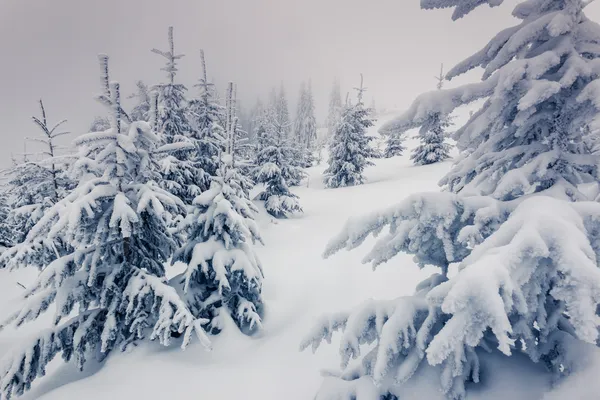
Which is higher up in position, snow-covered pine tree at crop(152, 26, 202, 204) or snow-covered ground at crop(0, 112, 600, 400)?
snow-covered pine tree at crop(152, 26, 202, 204)

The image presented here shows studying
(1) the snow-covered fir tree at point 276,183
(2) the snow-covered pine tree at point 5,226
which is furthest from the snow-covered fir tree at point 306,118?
(2) the snow-covered pine tree at point 5,226

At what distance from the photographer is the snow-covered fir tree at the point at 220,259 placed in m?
8.41

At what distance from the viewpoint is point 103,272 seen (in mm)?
6961

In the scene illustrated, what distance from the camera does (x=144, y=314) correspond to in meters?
6.98

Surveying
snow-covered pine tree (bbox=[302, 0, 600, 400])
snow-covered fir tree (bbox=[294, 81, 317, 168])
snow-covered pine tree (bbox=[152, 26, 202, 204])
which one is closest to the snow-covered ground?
snow-covered pine tree (bbox=[302, 0, 600, 400])

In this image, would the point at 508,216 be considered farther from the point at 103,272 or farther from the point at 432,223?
the point at 103,272

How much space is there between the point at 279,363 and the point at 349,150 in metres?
24.3

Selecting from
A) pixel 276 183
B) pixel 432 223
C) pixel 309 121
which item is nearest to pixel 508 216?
pixel 432 223

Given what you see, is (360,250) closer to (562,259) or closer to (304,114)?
(562,259)

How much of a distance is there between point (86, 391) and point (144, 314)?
1724mm

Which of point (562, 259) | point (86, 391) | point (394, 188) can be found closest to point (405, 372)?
point (562, 259)

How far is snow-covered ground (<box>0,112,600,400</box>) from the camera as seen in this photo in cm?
286

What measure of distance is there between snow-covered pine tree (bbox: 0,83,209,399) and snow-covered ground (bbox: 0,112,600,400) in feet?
2.36

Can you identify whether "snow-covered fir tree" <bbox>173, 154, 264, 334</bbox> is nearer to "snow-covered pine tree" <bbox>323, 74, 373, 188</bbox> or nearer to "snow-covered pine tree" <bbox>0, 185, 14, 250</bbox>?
"snow-covered pine tree" <bbox>323, 74, 373, 188</bbox>
